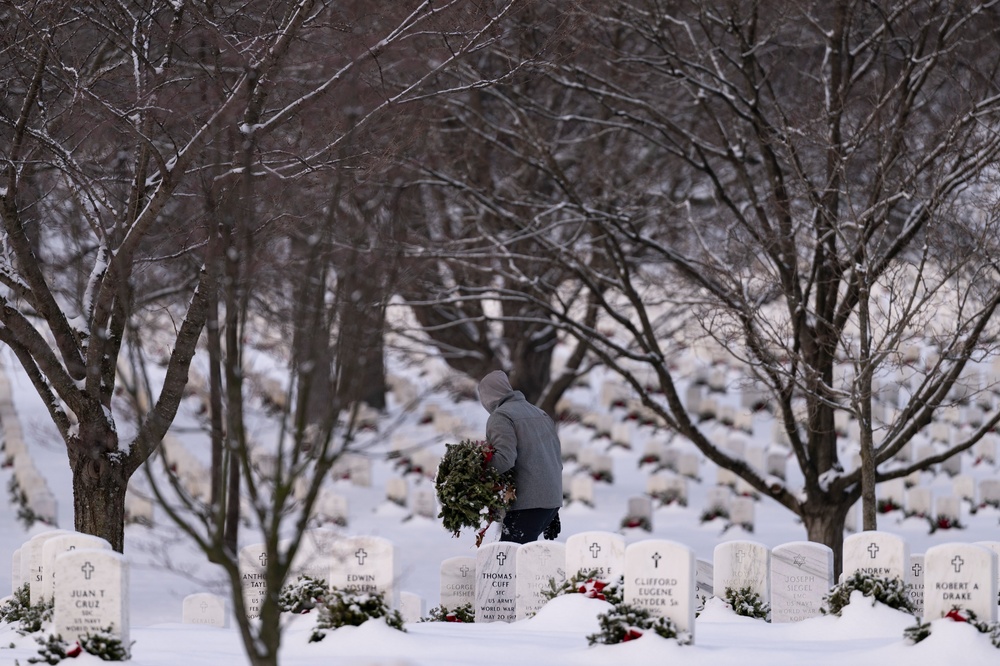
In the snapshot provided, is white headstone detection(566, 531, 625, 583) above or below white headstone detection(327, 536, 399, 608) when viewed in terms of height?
above

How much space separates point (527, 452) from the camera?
882cm

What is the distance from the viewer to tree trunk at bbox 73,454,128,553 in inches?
324

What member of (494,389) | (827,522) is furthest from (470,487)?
(827,522)

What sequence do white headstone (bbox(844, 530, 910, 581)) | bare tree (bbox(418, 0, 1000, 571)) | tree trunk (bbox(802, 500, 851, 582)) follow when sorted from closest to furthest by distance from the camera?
white headstone (bbox(844, 530, 910, 581))
bare tree (bbox(418, 0, 1000, 571))
tree trunk (bbox(802, 500, 851, 582))

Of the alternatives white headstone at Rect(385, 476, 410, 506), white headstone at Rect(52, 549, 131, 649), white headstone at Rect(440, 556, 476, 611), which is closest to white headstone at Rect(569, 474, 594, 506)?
white headstone at Rect(385, 476, 410, 506)

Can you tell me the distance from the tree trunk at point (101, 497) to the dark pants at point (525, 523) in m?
2.60

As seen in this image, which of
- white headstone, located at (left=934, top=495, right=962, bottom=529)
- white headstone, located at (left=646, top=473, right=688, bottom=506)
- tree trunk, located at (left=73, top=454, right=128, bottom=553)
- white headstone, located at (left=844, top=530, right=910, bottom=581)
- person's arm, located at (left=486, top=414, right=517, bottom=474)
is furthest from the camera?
white headstone, located at (left=646, top=473, right=688, bottom=506)

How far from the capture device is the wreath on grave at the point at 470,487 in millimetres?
8555

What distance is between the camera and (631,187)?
15.5 meters

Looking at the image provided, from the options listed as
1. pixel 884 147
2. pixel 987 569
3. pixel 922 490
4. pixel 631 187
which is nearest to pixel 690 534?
pixel 922 490

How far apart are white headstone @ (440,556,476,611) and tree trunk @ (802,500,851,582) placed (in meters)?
3.65

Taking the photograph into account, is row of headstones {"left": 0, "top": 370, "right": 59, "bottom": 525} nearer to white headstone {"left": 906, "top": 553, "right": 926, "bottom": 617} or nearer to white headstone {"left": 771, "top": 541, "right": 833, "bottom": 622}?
white headstone {"left": 771, "top": 541, "right": 833, "bottom": 622}

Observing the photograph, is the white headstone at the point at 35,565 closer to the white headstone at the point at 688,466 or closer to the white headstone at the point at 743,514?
the white headstone at the point at 743,514

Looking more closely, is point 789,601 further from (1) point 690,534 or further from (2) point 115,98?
(1) point 690,534
